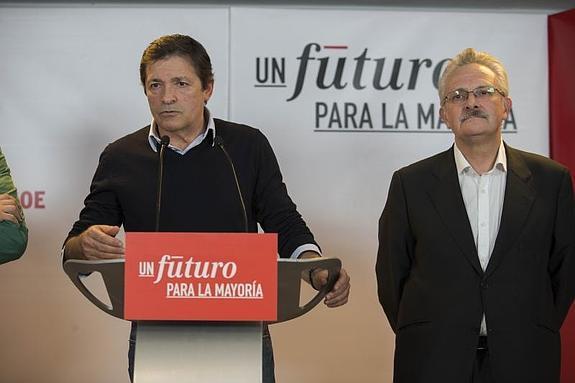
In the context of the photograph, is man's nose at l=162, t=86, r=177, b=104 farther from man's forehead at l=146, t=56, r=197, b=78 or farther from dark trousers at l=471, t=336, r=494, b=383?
dark trousers at l=471, t=336, r=494, b=383

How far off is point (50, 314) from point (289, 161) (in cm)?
128

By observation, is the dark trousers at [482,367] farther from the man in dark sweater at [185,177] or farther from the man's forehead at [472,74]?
the man's forehead at [472,74]

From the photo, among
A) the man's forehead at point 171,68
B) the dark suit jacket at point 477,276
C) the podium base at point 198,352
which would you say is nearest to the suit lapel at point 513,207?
the dark suit jacket at point 477,276

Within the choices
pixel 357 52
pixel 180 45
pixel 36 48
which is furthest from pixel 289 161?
pixel 180 45

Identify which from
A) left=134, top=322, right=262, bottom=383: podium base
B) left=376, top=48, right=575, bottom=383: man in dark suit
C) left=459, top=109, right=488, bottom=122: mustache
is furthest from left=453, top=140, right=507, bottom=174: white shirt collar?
left=134, top=322, right=262, bottom=383: podium base

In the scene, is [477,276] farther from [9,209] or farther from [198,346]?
[9,209]

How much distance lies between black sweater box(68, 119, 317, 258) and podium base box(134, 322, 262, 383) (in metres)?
0.54

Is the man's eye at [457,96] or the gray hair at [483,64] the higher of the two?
the gray hair at [483,64]

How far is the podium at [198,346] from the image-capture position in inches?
65.8

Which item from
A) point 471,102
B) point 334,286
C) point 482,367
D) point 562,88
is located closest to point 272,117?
point 562,88

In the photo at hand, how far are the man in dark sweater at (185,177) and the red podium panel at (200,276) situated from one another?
1.88ft

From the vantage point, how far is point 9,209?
7.09ft

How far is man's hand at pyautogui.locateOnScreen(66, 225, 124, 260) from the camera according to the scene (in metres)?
1.70

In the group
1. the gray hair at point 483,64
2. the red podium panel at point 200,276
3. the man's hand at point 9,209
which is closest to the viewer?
the red podium panel at point 200,276
